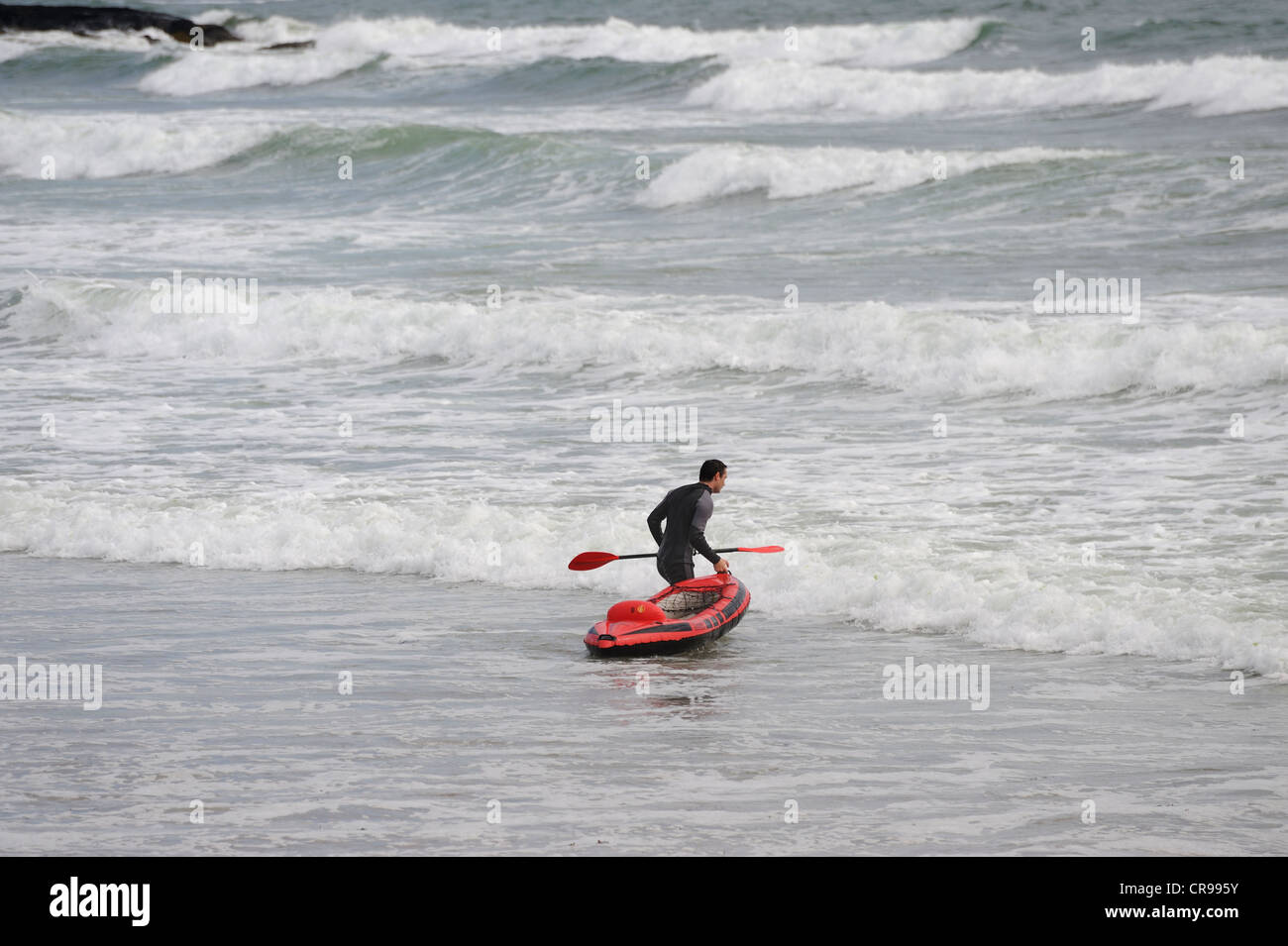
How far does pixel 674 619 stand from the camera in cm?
954

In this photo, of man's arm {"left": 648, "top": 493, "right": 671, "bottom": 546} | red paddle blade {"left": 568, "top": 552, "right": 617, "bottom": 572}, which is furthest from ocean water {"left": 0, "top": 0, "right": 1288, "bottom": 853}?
man's arm {"left": 648, "top": 493, "right": 671, "bottom": 546}

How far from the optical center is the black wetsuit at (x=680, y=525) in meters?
9.84

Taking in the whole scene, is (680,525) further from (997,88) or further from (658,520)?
(997,88)

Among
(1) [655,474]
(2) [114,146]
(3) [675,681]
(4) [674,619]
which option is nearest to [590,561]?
(4) [674,619]

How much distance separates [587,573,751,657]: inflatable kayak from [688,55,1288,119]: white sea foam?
26.8 m

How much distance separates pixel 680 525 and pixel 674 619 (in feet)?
2.09

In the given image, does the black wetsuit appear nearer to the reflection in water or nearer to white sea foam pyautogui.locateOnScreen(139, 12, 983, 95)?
the reflection in water

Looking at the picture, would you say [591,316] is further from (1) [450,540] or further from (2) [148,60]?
(2) [148,60]

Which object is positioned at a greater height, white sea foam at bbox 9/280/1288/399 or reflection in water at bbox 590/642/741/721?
white sea foam at bbox 9/280/1288/399

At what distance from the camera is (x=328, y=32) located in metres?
64.6

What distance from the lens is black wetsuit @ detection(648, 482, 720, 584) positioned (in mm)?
9844

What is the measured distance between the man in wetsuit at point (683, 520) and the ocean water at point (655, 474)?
2.21 ft

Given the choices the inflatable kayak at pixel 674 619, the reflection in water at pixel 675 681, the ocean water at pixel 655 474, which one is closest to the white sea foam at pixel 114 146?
the ocean water at pixel 655 474
